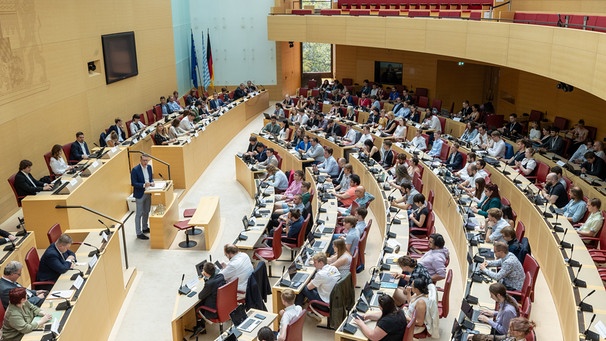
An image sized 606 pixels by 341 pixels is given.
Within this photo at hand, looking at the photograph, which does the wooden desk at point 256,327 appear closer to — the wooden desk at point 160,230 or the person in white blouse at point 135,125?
the wooden desk at point 160,230

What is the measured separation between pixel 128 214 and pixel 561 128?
11838 millimetres

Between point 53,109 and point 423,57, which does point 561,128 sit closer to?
point 423,57

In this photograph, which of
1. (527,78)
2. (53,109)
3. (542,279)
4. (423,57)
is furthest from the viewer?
(423,57)

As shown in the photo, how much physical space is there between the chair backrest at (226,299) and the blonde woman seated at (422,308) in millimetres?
2378

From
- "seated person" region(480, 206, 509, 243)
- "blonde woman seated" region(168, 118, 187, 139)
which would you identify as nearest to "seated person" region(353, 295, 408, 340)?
"seated person" region(480, 206, 509, 243)

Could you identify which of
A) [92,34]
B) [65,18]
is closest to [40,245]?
[65,18]

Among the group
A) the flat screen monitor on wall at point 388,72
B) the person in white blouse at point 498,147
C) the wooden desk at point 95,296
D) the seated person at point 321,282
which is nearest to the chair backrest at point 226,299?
the seated person at point 321,282

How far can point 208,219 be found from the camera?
1192 cm

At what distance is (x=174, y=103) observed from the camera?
21.2 metres

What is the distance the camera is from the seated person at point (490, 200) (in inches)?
408

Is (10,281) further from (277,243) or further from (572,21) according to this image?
(572,21)

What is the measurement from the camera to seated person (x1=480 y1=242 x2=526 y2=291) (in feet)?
25.4

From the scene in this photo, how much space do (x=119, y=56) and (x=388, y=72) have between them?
12.4 m

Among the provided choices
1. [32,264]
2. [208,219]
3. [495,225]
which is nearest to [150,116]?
[208,219]
